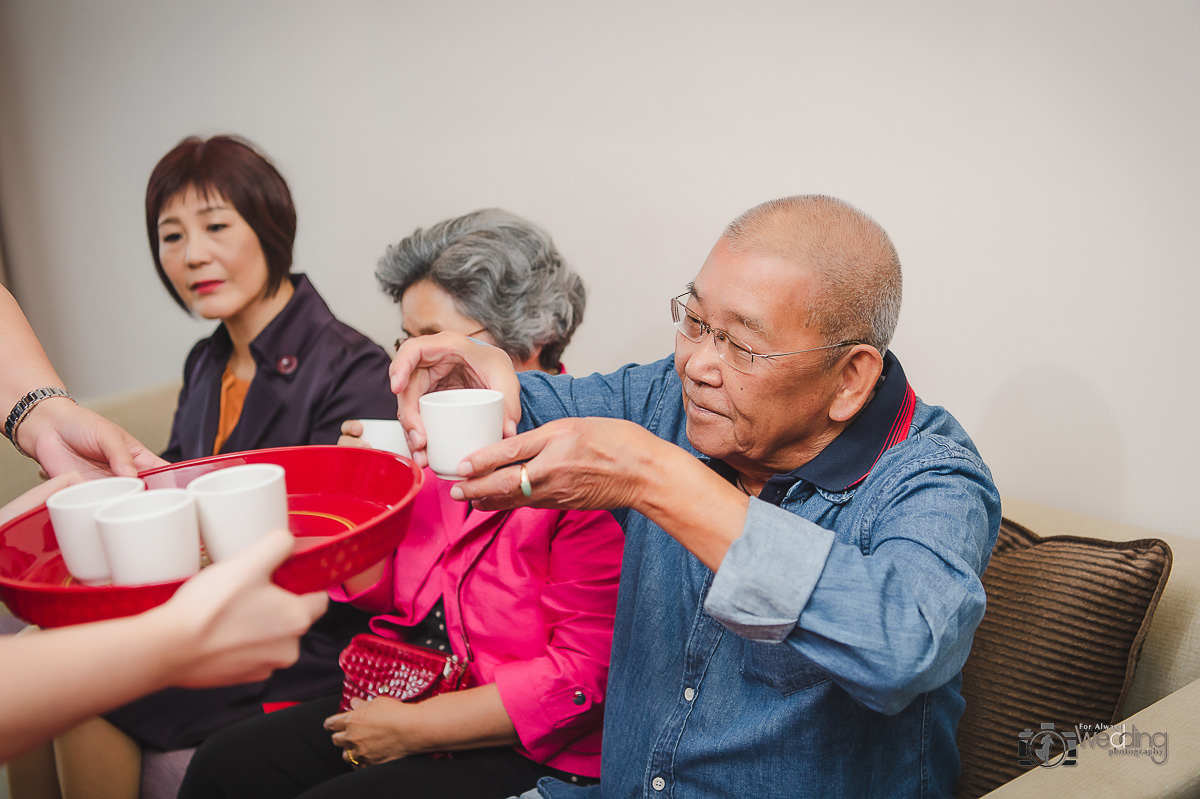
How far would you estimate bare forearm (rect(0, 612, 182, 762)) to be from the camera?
573 millimetres

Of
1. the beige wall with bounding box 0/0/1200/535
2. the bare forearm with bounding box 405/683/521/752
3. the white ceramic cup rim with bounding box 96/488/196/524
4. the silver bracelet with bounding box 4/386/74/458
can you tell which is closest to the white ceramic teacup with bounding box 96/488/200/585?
the white ceramic cup rim with bounding box 96/488/196/524

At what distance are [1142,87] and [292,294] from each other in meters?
2.21

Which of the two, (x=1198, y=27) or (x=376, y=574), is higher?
(x=1198, y=27)

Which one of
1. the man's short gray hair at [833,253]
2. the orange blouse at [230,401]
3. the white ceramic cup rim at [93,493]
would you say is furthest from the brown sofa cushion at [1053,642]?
the orange blouse at [230,401]

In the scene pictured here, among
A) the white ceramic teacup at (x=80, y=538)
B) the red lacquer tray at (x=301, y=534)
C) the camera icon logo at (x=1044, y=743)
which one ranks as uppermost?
the white ceramic teacup at (x=80, y=538)

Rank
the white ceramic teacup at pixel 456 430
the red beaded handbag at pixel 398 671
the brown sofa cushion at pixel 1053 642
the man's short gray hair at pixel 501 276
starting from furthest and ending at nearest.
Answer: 1. the man's short gray hair at pixel 501 276
2. the red beaded handbag at pixel 398 671
3. the brown sofa cushion at pixel 1053 642
4. the white ceramic teacup at pixel 456 430

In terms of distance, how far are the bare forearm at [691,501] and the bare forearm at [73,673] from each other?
0.51m

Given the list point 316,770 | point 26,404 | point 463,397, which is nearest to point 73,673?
point 463,397

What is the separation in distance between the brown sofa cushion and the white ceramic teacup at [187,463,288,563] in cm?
128

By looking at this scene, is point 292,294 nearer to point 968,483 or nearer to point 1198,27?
point 968,483

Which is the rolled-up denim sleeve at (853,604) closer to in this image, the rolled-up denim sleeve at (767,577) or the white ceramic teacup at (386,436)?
the rolled-up denim sleeve at (767,577)

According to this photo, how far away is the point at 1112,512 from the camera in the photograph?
1.67m

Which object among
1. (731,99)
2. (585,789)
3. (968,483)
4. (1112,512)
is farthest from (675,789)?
(731,99)

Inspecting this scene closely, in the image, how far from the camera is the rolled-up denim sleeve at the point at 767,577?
0.82 meters
